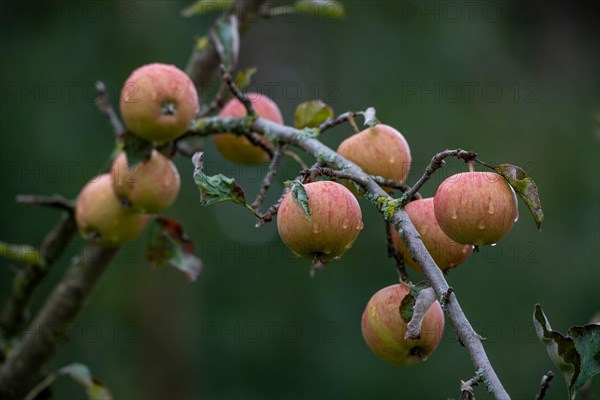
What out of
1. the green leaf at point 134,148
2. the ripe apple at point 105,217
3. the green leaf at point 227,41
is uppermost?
the green leaf at point 227,41

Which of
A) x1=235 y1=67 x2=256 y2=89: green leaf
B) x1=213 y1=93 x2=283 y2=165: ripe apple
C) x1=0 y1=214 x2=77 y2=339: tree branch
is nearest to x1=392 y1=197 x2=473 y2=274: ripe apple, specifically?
x1=213 y1=93 x2=283 y2=165: ripe apple

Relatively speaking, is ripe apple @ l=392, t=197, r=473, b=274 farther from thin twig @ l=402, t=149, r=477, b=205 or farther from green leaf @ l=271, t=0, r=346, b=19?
green leaf @ l=271, t=0, r=346, b=19

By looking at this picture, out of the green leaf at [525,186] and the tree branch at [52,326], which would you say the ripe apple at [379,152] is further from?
the tree branch at [52,326]

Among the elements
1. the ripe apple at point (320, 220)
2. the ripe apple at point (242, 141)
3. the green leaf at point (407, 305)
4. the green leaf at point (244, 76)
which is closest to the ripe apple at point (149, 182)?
the ripe apple at point (242, 141)

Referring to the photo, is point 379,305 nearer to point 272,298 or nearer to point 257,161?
point 257,161

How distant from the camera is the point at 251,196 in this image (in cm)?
536

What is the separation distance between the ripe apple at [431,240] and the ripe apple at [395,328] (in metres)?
0.06

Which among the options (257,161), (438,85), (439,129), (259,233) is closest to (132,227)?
(257,161)

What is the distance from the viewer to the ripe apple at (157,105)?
137cm

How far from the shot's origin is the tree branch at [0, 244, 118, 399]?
5.51 ft

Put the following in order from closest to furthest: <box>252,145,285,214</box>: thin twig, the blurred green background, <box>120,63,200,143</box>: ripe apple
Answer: <box>252,145,285,214</box>: thin twig
<box>120,63,200,143</box>: ripe apple
the blurred green background

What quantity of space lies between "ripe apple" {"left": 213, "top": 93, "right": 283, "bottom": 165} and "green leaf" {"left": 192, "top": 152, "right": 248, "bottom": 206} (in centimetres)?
45

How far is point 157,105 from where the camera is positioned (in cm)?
136

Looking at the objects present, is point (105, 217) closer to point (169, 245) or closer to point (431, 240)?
point (169, 245)
